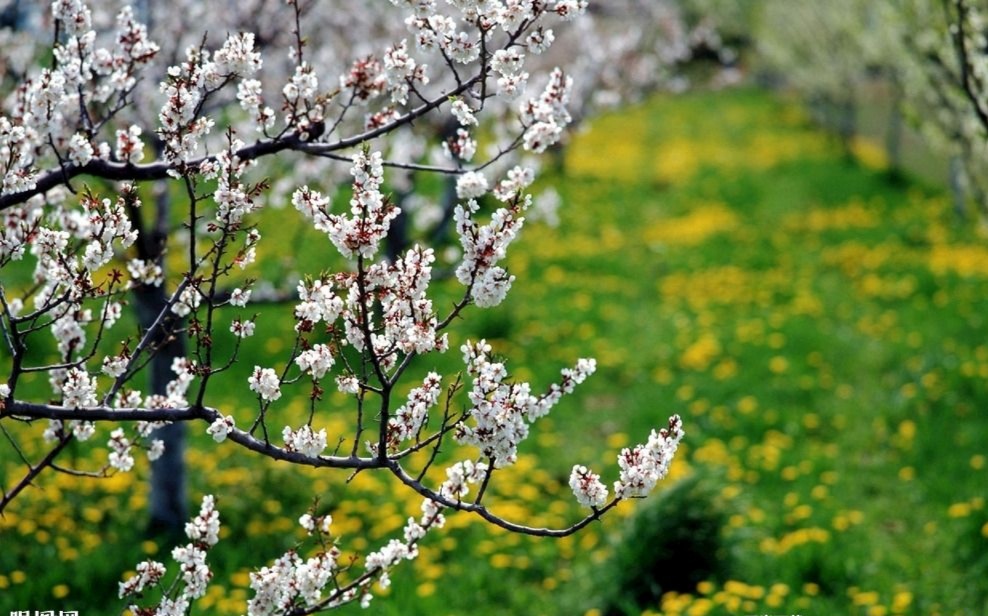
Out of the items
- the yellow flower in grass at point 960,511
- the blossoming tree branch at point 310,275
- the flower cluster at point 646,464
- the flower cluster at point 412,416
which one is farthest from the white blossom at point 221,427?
the yellow flower in grass at point 960,511

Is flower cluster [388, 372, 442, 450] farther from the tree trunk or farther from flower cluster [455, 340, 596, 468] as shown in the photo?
the tree trunk

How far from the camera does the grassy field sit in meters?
5.42

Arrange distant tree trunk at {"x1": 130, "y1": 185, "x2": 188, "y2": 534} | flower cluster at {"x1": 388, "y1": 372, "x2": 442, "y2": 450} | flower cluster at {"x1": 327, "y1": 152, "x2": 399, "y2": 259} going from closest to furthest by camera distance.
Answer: flower cluster at {"x1": 327, "y1": 152, "x2": 399, "y2": 259} < flower cluster at {"x1": 388, "y1": 372, "x2": 442, "y2": 450} < distant tree trunk at {"x1": 130, "y1": 185, "x2": 188, "y2": 534}

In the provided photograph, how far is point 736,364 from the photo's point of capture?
30.2ft

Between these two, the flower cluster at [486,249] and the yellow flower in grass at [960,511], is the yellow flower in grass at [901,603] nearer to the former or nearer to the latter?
the yellow flower in grass at [960,511]

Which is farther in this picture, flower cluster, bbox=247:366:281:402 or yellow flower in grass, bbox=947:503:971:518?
yellow flower in grass, bbox=947:503:971:518

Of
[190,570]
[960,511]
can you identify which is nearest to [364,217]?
[190,570]

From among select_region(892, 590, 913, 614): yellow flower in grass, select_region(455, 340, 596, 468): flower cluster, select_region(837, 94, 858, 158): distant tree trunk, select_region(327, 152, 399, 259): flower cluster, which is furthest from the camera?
select_region(837, 94, 858, 158): distant tree trunk

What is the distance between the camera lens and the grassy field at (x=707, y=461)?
5.42m

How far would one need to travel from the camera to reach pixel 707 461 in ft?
23.3

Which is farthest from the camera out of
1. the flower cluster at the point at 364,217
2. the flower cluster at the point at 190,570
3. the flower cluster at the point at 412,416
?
the flower cluster at the point at 190,570

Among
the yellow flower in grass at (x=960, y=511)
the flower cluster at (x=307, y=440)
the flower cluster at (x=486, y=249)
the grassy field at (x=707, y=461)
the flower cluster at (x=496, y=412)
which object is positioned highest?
the grassy field at (x=707, y=461)

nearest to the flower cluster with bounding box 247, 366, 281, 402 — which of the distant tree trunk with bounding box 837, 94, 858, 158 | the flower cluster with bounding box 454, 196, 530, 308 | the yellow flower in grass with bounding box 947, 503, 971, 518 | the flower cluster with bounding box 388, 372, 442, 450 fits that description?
the flower cluster with bounding box 388, 372, 442, 450

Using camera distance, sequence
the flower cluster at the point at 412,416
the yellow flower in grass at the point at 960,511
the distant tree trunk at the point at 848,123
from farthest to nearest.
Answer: the distant tree trunk at the point at 848,123, the yellow flower in grass at the point at 960,511, the flower cluster at the point at 412,416
